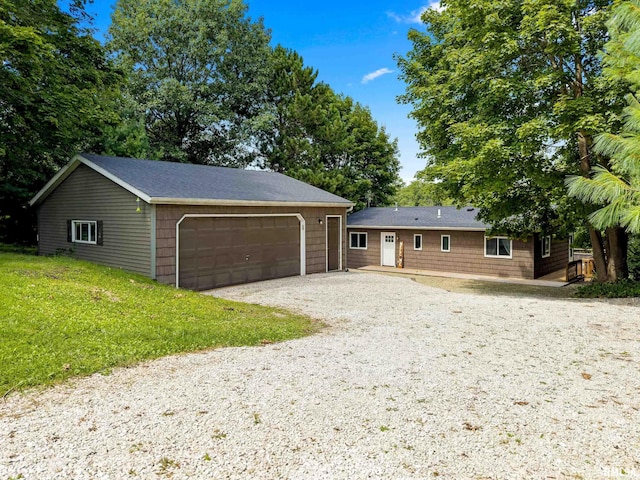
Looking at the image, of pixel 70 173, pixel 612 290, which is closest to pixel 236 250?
pixel 70 173

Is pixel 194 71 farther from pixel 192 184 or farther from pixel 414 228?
pixel 414 228

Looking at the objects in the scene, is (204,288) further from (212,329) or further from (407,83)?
(407,83)

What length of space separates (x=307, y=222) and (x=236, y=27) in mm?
17544

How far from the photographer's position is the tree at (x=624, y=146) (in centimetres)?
650

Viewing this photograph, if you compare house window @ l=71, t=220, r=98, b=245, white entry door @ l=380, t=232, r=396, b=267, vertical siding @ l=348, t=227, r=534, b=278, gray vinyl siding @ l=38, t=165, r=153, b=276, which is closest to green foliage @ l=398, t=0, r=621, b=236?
vertical siding @ l=348, t=227, r=534, b=278

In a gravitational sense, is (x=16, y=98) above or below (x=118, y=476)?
above

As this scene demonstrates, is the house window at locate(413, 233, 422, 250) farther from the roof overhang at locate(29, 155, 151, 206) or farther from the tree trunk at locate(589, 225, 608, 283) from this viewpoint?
the roof overhang at locate(29, 155, 151, 206)

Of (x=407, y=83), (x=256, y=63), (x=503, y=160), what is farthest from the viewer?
(x=256, y=63)

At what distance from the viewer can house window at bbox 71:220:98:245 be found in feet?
44.4

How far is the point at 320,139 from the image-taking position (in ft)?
92.3

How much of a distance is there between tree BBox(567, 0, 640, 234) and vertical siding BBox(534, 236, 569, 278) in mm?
10532

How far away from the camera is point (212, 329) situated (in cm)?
711

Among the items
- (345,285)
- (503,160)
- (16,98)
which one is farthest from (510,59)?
(16,98)

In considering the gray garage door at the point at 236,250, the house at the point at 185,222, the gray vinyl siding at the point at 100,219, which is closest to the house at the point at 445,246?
the house at the point at 185,222
